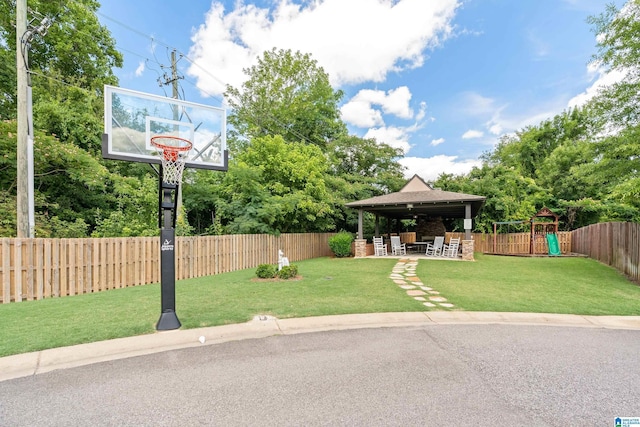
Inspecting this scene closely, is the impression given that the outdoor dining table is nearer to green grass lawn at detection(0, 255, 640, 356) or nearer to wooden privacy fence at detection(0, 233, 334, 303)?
green grass lawn at detection(0, 255, 640, 356)

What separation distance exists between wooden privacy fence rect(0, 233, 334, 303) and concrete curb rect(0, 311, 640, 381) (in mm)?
3932

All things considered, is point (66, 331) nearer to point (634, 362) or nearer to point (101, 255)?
point (101, 255)

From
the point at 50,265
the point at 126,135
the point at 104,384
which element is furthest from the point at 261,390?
the point at 50,265

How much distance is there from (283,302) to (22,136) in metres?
7.56

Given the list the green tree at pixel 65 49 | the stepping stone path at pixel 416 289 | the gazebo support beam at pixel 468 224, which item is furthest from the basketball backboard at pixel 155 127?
the green tree at pixel 65 49

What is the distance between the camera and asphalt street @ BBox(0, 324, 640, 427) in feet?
7.61

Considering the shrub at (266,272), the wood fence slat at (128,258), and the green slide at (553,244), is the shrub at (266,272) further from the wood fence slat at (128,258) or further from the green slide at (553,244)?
the green slide at (553,244)

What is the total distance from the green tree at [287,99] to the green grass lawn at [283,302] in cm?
2056

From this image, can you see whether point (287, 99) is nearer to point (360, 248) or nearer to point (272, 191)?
point (272, 191)

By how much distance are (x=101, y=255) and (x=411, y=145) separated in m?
25.1

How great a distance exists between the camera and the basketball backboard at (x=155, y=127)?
4.92 meters

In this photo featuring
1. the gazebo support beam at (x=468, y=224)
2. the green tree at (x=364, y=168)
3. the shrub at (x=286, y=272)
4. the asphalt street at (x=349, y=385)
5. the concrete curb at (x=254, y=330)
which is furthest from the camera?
the green tree at (x=364, y=168)

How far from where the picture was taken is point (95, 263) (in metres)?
7.14

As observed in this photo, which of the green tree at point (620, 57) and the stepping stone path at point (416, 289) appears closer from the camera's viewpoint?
the stepping stone path at point (416, 289)
